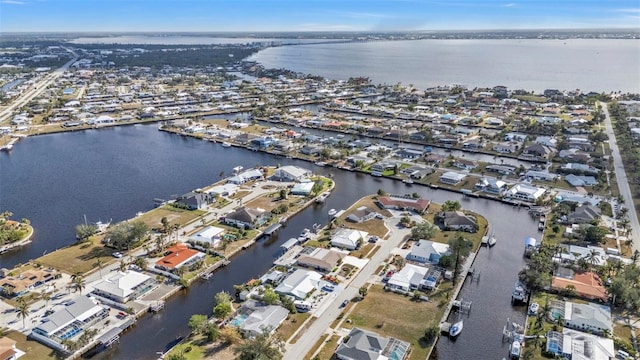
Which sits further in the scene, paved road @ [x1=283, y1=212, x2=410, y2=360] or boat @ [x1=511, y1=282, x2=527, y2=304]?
boat @ [x1=511, y1=282, x2=527, y2=304]

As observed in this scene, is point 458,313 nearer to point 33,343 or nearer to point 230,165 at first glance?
point 33,343

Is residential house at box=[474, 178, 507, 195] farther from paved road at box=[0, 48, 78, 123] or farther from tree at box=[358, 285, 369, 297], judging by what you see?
paved road at box=[0, 48, 78, 123]

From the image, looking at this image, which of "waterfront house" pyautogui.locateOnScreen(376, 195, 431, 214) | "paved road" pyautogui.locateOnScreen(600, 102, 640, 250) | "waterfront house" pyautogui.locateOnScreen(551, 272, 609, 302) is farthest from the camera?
"waterfront house" pyautogui.locateOnScreen(376, 195, 431, 214)

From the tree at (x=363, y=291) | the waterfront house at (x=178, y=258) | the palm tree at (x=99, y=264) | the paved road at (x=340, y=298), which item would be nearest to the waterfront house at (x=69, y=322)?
the palm tree at (x=99, y=264)

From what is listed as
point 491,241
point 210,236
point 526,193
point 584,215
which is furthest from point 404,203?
point 210,236

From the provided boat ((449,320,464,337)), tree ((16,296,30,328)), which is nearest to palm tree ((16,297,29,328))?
tree ((16,296,30,328))

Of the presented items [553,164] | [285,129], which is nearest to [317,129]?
[285,129]
